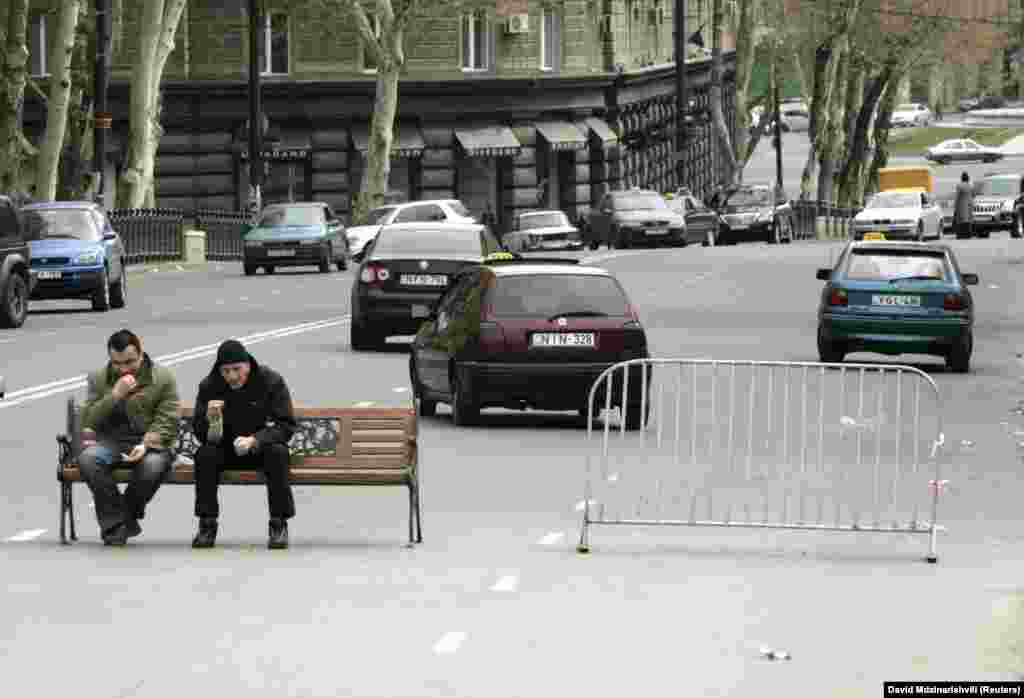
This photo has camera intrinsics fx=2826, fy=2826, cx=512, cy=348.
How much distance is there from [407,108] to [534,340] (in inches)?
2222

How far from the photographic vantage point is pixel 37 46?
3024 inches

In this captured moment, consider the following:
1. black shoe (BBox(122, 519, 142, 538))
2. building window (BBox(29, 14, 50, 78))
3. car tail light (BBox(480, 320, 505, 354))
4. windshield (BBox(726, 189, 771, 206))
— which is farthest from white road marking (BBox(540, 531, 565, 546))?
building window (BBox(29, 14, 50, 78))

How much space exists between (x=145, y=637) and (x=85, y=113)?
163ft

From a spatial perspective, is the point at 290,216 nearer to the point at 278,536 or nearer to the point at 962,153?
the point at 278,536

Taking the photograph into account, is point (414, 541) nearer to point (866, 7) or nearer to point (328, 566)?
point (328, 566)

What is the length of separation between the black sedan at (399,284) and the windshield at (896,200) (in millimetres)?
41972

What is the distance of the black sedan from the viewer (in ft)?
104

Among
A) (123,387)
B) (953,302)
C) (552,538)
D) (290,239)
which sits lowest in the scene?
(290,239)

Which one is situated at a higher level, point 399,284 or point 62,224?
point 399,284

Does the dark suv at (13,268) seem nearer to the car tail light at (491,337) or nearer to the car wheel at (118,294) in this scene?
the car wheel at (118,294)

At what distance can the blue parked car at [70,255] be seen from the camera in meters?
41.4

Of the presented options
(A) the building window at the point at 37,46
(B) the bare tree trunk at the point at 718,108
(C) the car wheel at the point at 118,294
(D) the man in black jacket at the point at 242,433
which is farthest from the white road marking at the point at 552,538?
(B) the bare tree trunk at the point at 718,108

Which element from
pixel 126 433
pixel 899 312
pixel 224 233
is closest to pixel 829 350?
pixel 899 312

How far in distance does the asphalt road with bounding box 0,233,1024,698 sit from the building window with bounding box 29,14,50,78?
54604mm
